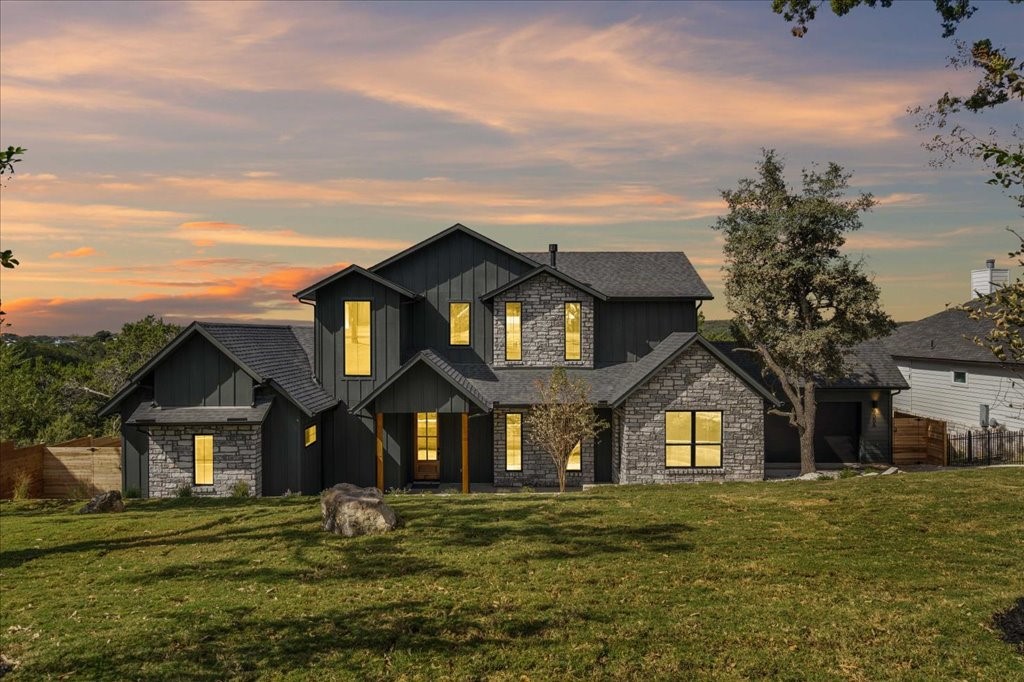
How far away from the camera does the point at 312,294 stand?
24078mm

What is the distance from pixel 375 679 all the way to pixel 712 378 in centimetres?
1684

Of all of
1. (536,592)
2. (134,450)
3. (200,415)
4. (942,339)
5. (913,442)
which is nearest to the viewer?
(536,592)

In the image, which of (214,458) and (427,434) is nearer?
(214,458)

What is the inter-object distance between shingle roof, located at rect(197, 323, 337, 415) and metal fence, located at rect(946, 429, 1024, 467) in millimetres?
25886

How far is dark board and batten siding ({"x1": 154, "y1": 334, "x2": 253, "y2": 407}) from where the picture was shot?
21.5 m

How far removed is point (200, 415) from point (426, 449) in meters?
7.94

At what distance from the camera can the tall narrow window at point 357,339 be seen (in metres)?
24.3

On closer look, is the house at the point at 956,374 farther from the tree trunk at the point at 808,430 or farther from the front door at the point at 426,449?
the front door at the point at 426,449

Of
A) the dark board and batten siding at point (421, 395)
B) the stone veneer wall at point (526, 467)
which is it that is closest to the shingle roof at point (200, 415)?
the dark board and batten siding at point (421, 395)

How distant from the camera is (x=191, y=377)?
70.7 feet

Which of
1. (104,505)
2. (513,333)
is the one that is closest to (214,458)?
(104,505)

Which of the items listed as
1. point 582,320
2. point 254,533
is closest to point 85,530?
point 254,533

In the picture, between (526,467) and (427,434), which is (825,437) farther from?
(427,434)

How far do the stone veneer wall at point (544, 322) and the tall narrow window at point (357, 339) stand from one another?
486 centimetres
